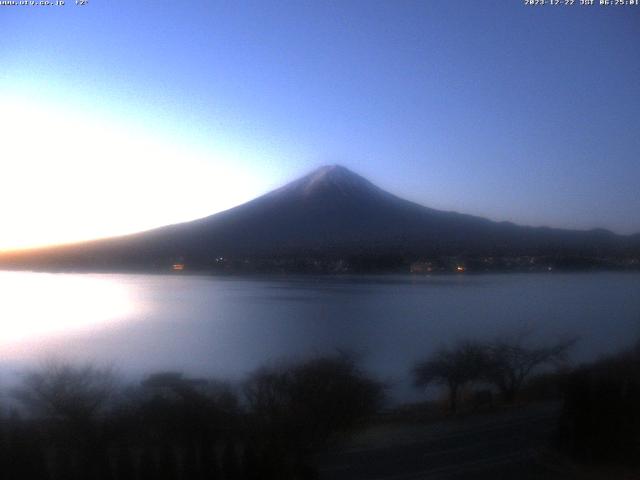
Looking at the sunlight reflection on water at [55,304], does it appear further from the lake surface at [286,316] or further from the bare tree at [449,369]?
the bare tree at [449,369]

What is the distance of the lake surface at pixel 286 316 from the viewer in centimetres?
227

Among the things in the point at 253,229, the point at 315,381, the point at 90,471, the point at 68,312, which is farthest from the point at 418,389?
the point at 68,312

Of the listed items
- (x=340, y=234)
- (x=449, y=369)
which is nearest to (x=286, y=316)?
(x=340, y=234)

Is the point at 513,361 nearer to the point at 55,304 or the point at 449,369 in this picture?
the point at 449,369

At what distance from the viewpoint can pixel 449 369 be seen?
2.32m

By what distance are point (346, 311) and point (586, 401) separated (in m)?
0.99

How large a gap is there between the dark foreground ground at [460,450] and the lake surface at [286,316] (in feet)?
0.60

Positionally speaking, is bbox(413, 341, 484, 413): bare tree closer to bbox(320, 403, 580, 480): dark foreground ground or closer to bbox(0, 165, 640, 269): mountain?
bbox(320, 403, 580, 480): dark foreground ground

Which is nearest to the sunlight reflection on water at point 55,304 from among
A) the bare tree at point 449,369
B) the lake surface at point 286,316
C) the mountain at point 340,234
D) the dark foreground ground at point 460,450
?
the lake surface at point 286,316

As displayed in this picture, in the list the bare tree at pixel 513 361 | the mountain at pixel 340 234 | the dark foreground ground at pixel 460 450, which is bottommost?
the dark foreground ground at pixel 460 450

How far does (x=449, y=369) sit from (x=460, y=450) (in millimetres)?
291

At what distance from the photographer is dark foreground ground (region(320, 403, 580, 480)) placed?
85.0 inches

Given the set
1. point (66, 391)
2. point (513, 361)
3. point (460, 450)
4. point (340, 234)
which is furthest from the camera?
point (340, 234)

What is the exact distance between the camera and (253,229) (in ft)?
8.63
